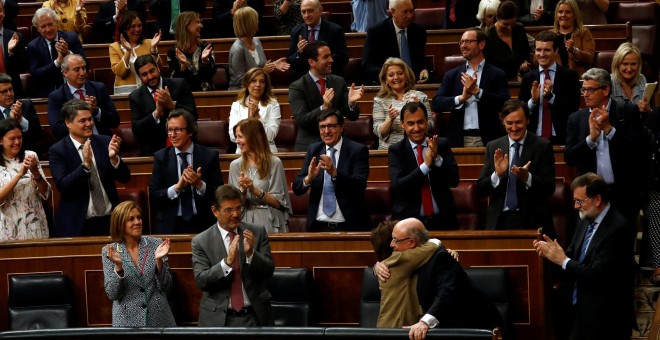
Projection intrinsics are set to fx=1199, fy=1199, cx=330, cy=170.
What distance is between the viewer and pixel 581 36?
289 inches

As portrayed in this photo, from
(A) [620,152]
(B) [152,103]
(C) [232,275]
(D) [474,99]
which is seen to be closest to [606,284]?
(A) [620,152]

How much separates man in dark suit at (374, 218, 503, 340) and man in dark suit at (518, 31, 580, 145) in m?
2.03

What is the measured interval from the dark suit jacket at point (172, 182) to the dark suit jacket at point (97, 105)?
96 centimetres

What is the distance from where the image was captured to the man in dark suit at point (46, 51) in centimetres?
773

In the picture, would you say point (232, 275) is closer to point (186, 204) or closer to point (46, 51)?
point (186, 204)

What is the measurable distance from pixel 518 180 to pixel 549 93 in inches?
40.5

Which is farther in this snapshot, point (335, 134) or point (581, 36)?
point (581, 36)

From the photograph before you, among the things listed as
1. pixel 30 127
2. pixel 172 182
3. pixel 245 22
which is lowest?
pixel 172 182

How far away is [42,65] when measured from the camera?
7809 mm

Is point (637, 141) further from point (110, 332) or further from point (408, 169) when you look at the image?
point (110, 332)

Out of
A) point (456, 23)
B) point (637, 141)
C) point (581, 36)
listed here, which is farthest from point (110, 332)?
point (456, 23)

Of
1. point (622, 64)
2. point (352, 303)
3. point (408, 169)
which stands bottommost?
point (352, 303)

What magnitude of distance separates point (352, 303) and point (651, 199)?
174 centimetres

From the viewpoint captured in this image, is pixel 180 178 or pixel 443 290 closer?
pixel 443 290
